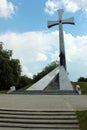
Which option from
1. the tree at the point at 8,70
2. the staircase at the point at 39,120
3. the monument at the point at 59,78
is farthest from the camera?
the tree at the point at 8,70

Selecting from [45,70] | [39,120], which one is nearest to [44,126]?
[39,120]

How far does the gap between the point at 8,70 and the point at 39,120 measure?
46.0 meters

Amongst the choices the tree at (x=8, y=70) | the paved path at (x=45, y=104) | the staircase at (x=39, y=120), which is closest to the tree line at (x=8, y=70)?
the tree at (x=8, y=70)

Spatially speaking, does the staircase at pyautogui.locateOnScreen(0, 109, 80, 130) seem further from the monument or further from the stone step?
the monument

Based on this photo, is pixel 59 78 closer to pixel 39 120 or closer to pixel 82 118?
pixel 82 118

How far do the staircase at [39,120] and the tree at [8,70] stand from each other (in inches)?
1762

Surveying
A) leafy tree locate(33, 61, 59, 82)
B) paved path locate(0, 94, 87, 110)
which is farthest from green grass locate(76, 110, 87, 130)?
leafy tree locate(33, 61, 59, 82)

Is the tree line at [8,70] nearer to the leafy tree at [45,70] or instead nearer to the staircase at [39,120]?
the leafy tree at [45,70]

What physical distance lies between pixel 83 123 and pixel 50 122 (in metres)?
1.12

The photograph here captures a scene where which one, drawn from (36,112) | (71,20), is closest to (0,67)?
(71,20)

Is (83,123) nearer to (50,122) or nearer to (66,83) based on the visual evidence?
(50,122)

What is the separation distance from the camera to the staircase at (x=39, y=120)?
432 inches

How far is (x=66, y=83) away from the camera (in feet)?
108

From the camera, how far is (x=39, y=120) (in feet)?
37.8
